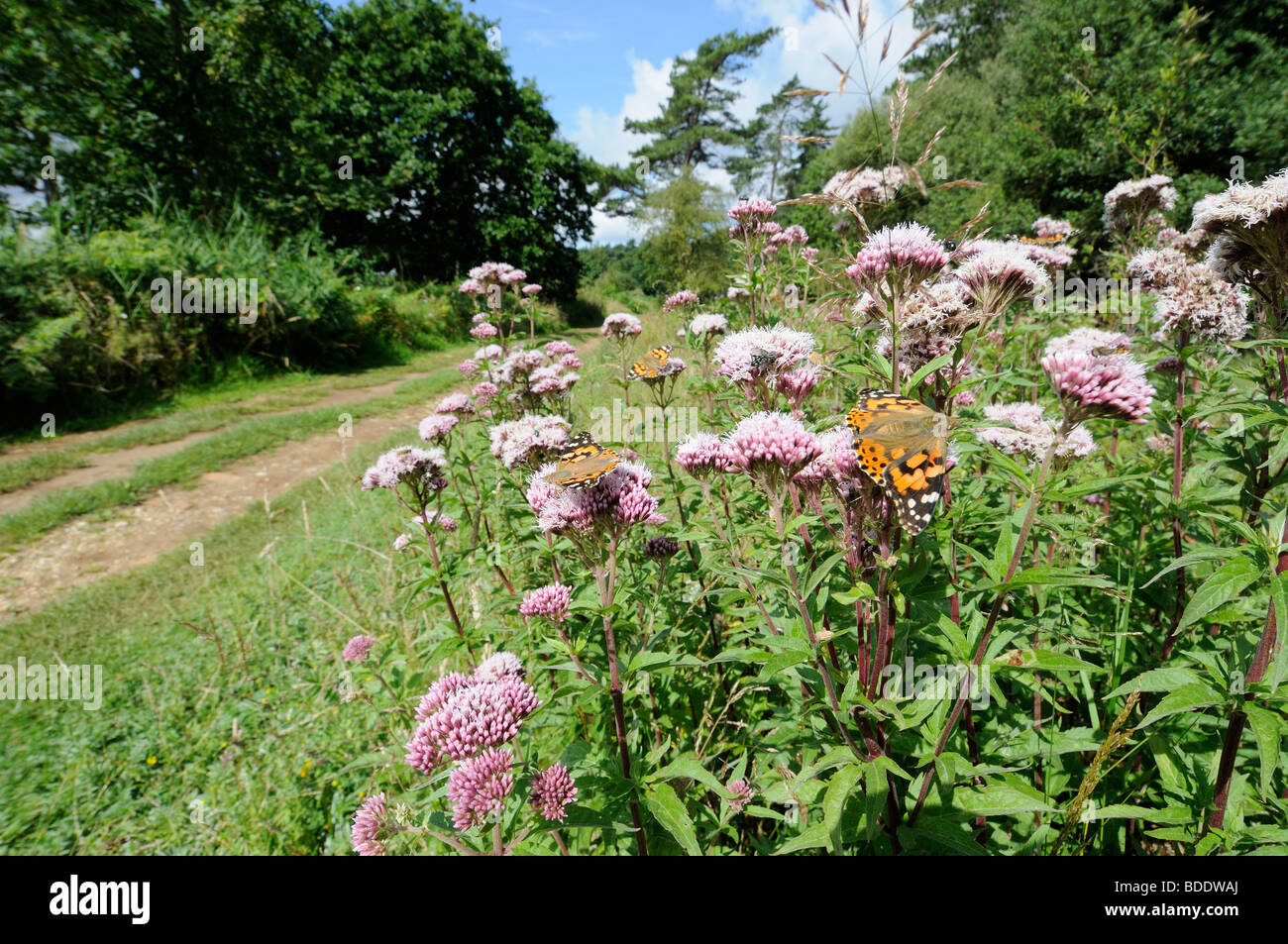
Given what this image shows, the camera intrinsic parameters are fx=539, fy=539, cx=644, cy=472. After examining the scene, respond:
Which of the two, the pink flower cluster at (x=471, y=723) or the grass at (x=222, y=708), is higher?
the pink flower cluster at (x=471, y=723)

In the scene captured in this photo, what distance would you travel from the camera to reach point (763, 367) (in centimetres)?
202

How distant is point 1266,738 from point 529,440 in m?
2.64

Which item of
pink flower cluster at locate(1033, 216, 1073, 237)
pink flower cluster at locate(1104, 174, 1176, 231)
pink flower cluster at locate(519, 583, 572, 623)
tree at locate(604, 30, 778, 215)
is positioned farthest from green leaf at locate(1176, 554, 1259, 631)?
tree at locate(604, 30, 778, 215)

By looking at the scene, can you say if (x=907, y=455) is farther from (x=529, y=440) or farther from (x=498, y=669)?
(x=529, y=440)

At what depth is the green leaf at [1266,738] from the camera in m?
1.16

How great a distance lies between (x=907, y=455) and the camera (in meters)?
1.25

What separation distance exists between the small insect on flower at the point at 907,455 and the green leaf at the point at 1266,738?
2.82 ft

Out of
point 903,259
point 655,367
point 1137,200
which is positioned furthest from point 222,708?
point 1137,200

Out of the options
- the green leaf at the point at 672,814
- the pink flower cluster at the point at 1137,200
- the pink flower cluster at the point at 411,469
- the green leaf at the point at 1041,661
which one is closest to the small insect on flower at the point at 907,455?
the green leaf at the point at 1041,661

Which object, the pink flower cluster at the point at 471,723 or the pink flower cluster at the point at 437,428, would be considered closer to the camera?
the pink flower cluster at the point at 471,723

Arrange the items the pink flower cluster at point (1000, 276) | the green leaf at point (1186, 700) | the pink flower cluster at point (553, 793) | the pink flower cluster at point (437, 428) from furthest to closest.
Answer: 1. the pink flower cluster at point (437, 428)
2. the pink flower cluster at point (1000, 276)
3. the pink flower cluster at point (553, 793)
4. the green leaf at point (1186, 700)

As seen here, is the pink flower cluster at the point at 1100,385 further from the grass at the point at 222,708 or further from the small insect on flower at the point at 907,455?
the grass at the point at 222,708

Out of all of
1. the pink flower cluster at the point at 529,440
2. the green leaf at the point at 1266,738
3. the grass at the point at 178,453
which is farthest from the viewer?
the grass at the point at 178,453
